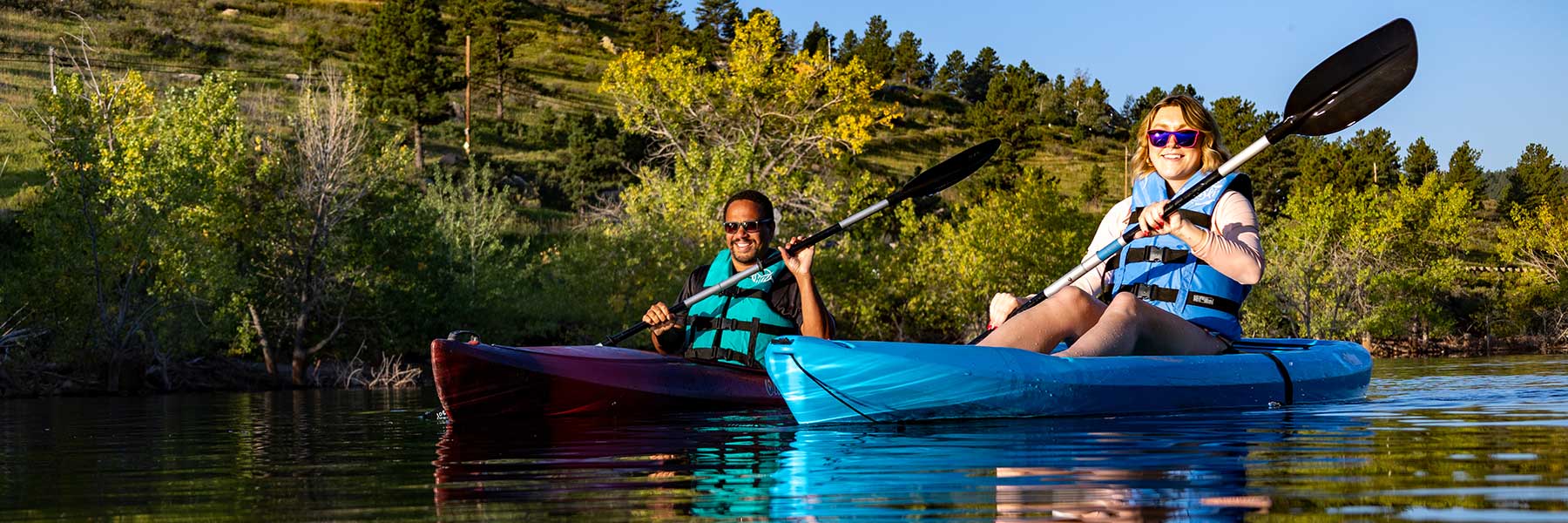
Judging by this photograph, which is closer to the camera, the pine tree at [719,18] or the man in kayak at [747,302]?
the man in kayak at [747,302]

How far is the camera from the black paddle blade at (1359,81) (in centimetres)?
719

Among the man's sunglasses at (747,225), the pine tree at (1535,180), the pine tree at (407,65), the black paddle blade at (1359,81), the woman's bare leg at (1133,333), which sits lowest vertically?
the woman's bare leg at (1133,333)

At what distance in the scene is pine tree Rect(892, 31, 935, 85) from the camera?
74.9m

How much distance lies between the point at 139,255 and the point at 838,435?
51.7 feet

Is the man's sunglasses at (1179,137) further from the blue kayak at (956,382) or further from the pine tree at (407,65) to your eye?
the pine tree at (407,65)

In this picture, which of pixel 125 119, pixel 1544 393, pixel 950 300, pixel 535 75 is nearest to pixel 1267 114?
pixel 950 300

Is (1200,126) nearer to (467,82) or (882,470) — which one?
(882,470)

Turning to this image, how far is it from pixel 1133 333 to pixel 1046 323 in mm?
389

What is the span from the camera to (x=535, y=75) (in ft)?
204

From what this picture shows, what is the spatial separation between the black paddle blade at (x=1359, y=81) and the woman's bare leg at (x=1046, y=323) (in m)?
1.83

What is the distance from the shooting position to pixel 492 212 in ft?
102

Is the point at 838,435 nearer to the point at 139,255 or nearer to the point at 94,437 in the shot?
the point at 94,437

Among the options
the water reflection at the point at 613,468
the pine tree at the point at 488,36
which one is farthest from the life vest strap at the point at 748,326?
the pine tree at the point at 488,36

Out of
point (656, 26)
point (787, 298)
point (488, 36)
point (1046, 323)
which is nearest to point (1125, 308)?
point (1046, 323)
